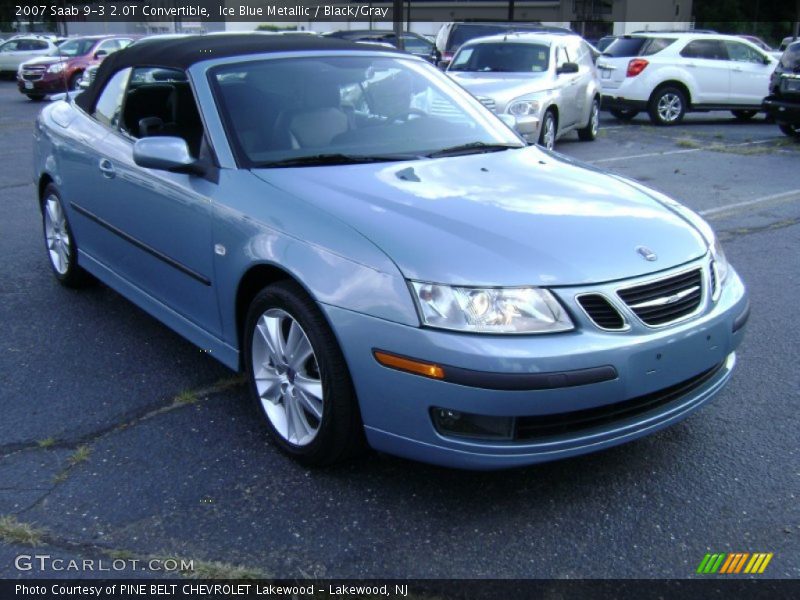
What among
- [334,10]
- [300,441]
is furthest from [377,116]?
[334,10]

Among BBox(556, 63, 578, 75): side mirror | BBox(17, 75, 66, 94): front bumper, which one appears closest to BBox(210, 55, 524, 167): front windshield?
BBox(556, 63, 578, 75): side mirror

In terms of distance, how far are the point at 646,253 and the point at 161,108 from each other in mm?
2654

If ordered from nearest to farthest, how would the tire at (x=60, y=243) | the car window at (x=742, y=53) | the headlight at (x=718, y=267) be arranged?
the headlight at (x=718, y=267) → the tire at (x=60, y=243) → the car window at (x=742, y=53)

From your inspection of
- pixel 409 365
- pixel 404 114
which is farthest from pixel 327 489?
pixel 404 114

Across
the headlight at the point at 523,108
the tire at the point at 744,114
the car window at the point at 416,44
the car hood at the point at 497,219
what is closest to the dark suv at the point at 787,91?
the tire at the point at 744,114

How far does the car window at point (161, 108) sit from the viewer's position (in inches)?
154

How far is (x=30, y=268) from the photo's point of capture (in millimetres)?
5902

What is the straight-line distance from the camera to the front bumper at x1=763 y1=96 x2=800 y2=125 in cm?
1291

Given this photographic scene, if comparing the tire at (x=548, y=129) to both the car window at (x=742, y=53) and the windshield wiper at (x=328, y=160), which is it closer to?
the car window at (x=742, y=53)

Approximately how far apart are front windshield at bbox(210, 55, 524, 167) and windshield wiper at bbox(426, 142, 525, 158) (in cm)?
1

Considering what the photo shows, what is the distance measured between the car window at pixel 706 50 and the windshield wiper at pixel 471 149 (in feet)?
41.7

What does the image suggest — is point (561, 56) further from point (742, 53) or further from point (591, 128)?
point (742, 53)

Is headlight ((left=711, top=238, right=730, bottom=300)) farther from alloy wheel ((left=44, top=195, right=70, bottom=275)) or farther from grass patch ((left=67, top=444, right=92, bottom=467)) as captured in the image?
alloy wheel ((left=44, top=195, right=70, bottom=275))
